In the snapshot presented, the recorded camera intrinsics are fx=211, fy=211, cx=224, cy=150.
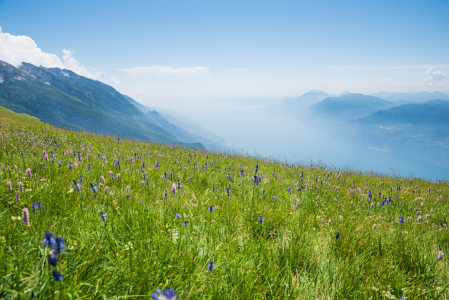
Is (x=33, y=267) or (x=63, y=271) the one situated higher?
(x=33, y=267)

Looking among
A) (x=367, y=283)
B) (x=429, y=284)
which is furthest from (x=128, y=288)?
(x=429, y=284)

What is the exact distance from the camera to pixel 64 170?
5.19 m

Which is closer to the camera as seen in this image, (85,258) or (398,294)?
(85,258)

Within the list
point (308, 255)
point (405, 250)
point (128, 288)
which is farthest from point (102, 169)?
point (405, 250)

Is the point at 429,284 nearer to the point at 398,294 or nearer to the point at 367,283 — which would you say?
the point at 398,294

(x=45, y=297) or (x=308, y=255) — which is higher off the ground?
(x=45, y=297)

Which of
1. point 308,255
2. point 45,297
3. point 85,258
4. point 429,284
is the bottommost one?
point 429,284

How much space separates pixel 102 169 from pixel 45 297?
5.16 metres

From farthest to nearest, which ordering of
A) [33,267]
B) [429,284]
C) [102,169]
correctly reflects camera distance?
[102,169]
[429,284]
[33,267]

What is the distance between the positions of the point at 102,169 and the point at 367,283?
6.27 m

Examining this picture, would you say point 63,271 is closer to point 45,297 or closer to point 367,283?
point 45,297

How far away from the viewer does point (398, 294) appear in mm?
2318

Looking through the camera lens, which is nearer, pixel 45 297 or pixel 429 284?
pixel 45 297

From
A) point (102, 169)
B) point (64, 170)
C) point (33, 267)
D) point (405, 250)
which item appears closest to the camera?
point (33, 267)
